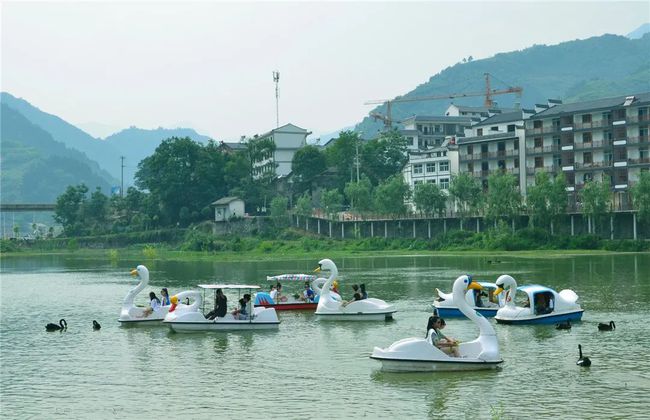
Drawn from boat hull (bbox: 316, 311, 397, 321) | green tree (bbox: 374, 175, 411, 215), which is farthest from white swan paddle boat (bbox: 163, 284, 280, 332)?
green tree (bbox: 374, 175, 411, 215)

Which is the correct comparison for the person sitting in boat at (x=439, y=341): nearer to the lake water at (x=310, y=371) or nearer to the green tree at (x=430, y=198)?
the lake water at (x=310, y=371)

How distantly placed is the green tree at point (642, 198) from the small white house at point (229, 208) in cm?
6999

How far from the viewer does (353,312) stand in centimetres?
4075

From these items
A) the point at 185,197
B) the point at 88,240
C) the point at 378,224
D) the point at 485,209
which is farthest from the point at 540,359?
the point at 88,240

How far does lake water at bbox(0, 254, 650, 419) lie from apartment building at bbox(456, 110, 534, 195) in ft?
225

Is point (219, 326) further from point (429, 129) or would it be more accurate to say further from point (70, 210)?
point (70, 210)

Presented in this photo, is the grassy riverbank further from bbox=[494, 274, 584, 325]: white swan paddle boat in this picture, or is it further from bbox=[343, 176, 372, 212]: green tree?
bbox=[494, 274, 584, 325]: white swan paddle boat

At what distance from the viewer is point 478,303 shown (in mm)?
40531

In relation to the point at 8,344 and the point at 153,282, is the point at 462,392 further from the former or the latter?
the point at 153,282

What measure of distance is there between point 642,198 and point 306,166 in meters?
65.8

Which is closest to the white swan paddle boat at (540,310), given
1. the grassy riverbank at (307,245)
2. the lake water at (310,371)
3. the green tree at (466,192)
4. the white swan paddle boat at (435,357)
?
the lake water at (310,371)

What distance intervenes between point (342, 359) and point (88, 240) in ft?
456

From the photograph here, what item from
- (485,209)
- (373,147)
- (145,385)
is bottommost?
(145,385)

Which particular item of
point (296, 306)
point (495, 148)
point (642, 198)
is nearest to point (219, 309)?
point (296, 306)
